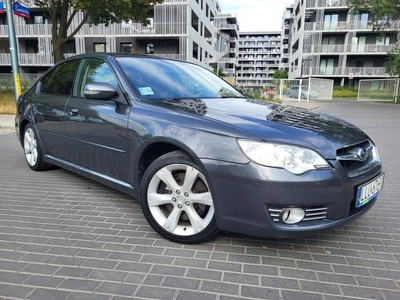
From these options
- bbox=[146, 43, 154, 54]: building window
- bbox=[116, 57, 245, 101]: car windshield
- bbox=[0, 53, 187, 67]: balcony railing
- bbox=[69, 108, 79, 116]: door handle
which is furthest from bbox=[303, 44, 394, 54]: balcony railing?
bbox=[69, 108, 79, 116]: door handle

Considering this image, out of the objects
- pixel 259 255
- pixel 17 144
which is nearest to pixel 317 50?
pixel 17 144

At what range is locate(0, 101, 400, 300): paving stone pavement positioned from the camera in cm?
205

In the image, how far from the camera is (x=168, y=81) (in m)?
3.32

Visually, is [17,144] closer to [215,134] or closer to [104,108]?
[104,108]

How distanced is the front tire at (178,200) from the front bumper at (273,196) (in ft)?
0.52

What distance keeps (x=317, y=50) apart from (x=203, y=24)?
14860 millimetres

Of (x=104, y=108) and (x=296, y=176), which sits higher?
(x=104, y=108)

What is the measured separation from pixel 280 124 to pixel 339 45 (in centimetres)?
4221

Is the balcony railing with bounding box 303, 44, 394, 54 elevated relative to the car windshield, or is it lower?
elevated

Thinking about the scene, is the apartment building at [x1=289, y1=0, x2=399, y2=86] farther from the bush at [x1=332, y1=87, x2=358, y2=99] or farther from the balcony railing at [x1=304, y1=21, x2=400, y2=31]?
the bush at [x1=332, y1=87, x2=358, y2=99]

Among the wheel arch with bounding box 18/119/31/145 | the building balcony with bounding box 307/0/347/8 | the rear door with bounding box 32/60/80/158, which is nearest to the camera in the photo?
the rear door with bounding box 32/60/80/158

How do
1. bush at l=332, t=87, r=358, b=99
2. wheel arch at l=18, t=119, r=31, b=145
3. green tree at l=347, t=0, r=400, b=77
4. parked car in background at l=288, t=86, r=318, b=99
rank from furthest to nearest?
1. bush at l=332, t=87, r=358, b=99
2. parked car in background at l=288, t=86, r=318, b=99
3. green tree at l=347, t=0, r=400, b=77
4. wheel arch at l=18, t=119, r=31, b=145

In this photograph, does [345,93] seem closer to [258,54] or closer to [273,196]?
[273,196]

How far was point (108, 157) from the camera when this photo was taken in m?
3.15
